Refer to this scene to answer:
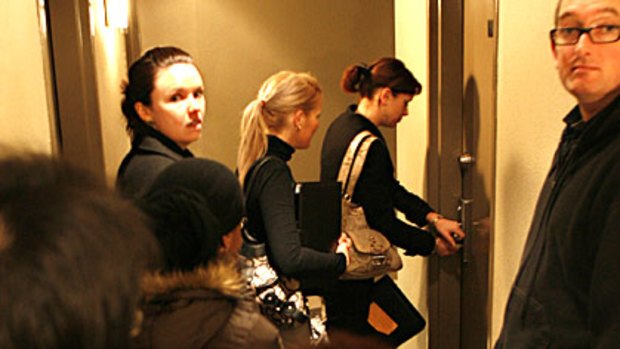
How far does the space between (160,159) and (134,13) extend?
7.68ft

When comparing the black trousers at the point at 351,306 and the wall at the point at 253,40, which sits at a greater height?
the wall at the point at 253,40

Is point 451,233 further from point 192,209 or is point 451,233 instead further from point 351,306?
point 192,209

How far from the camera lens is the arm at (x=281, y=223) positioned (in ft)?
5.41

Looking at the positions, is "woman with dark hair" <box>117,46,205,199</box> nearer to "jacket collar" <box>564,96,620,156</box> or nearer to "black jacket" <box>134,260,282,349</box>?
"black jacket" <box>134,260,282,349</box>

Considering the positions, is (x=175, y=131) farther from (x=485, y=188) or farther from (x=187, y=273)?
(x=485, y=188)

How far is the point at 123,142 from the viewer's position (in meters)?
3.03

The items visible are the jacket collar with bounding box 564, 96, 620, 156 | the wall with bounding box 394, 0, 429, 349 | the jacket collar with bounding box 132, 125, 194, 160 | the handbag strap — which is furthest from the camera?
the wall with bounding box 394, 0, 429, 349

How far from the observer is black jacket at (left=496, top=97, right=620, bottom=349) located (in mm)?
913

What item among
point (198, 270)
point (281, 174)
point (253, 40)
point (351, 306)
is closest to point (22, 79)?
point (281, 174)

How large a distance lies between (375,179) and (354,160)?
0.10 metres

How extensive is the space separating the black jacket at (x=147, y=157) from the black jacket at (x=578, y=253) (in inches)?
33.8

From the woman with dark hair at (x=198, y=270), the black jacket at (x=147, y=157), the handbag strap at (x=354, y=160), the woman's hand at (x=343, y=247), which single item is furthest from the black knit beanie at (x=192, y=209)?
the handbag strap at (x=354, y=160)

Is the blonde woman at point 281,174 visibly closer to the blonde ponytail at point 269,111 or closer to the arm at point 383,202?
the blonde ponytail at point 269,111

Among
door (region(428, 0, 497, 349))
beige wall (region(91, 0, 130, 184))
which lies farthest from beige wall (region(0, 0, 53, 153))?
door (region(428, 0, 497, 349))
